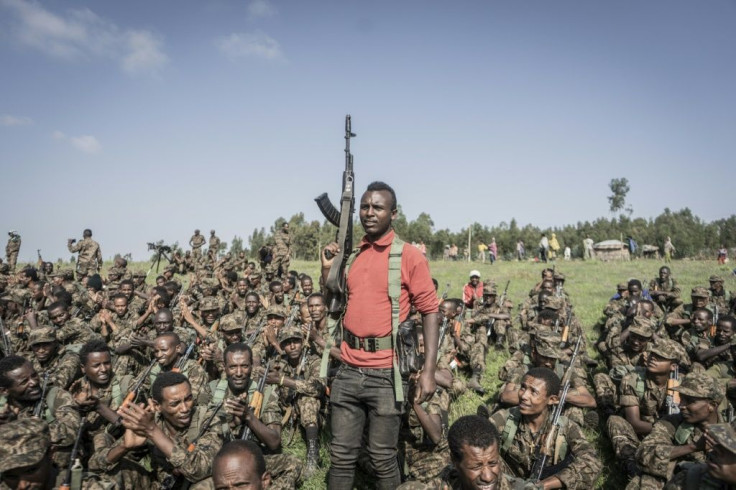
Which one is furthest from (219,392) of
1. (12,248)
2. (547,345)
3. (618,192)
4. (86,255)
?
(618,192)

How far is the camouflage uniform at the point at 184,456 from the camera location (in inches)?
155

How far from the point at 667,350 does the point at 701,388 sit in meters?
1.30

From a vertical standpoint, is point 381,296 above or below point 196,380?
above

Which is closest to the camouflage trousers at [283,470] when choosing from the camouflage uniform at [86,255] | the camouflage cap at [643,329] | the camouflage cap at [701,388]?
the camouflage cap at [701,388]

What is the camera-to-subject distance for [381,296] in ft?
12.5

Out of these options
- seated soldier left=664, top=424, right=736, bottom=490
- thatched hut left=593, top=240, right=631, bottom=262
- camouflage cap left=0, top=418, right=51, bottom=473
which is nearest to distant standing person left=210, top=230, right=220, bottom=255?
camouflage cap left=0, top=418, right=51, bottom=473

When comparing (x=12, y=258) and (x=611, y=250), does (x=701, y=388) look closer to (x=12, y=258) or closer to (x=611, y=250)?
(x=12, y=258)

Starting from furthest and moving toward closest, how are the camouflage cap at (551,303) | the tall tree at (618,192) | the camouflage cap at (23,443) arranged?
the tall tree at (618,192) → the camouflage cap at (551,303) → the camouflage cap at (23,443)

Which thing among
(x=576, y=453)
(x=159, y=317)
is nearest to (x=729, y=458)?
(x=576, y=453)

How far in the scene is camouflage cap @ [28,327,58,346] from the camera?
665 centimetres

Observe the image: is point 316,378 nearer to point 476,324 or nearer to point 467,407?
point 467,407

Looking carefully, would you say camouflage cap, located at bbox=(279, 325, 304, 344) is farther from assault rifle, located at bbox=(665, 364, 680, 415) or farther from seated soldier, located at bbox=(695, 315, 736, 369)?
seated soldier, located at bbox=(695, 315, 736, 369)

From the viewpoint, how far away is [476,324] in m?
11.4

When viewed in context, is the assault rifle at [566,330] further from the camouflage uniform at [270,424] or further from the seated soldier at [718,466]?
the camouflage uniform at [270,424]
